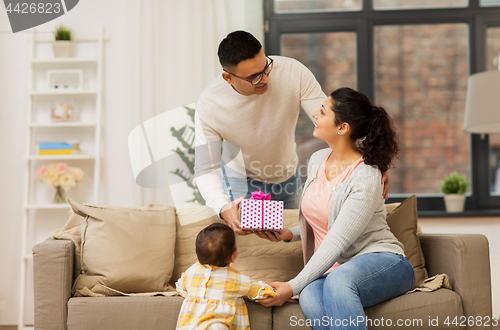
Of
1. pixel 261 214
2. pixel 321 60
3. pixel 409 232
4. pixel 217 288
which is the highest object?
pixel 321 60

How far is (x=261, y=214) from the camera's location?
5.32 feet

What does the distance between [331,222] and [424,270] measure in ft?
1.87

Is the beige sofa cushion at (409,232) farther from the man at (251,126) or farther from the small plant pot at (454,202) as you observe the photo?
the small plant pot at (454,202)

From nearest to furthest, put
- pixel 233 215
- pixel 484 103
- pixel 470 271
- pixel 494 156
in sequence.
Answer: pixel 470 271 < pixel 233 215 < pixel 484 103 < pixel 494 156

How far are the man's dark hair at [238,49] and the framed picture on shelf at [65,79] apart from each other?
62.5 inches

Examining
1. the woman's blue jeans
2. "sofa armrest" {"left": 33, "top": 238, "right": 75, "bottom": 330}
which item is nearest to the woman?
the woman's blue jeans

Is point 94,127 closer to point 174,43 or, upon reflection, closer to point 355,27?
point 174,43

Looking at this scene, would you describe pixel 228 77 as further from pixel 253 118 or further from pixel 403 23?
pixel 403 23

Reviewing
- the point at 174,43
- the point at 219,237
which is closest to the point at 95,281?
the point at 219,237

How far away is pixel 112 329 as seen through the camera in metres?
1.58

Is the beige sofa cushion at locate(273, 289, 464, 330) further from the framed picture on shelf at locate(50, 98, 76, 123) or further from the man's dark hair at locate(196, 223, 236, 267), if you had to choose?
the framed picture on shelf at locate(50, 98, 76, 123)

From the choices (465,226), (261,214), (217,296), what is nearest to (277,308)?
(217,296)

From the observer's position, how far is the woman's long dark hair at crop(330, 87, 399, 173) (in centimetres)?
153

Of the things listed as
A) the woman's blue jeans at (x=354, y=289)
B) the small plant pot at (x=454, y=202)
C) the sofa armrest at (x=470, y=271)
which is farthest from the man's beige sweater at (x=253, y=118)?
the small plant pot at (x=454, y=202)
